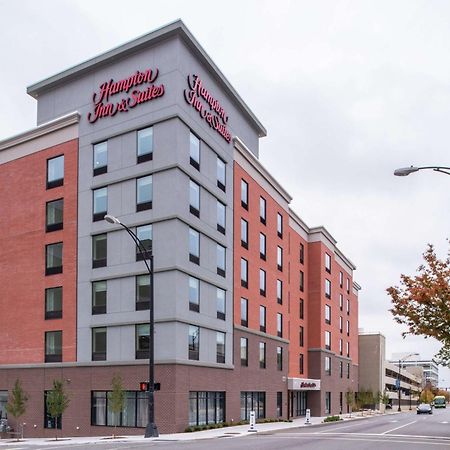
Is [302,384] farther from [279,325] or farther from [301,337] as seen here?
[279,325]

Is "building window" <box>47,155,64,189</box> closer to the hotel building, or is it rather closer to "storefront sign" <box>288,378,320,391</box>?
the hotel building

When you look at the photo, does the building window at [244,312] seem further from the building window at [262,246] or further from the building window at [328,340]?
the building window at [328,340]

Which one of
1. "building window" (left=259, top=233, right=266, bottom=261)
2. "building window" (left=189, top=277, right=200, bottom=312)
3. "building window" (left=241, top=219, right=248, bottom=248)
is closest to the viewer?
"building window" (left=189, top=277, right=200, bottom=312)

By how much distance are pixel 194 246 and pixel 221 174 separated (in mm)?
7338

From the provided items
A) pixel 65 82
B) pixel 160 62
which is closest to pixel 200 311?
pixel 160 62

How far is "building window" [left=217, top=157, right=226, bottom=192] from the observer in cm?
4487

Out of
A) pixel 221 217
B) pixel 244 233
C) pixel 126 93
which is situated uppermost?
pixel 126 93

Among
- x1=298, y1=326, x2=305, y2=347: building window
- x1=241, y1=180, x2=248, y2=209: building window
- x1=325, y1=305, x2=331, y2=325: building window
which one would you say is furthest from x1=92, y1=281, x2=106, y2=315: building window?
x1=325, y1=305, x2=331, y2=325: building window

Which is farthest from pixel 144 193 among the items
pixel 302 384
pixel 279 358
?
pixel 302 384

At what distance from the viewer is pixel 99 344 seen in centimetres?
4012

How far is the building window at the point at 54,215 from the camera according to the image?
4341 centimetres

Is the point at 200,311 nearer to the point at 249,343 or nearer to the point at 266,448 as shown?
the point at 249,343

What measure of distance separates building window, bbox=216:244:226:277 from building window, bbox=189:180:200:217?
436cm

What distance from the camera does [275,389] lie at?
53969mm
